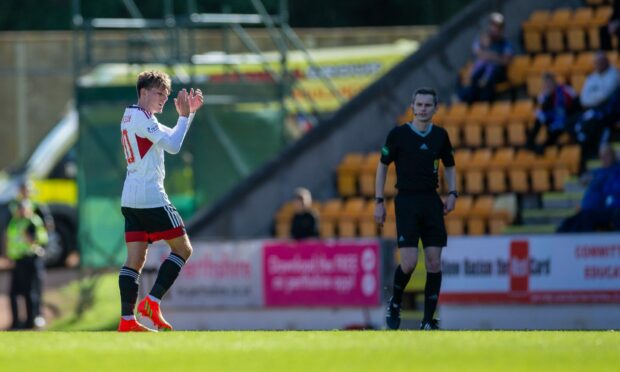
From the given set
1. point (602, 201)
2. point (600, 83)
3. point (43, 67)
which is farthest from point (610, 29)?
point (43, 67)

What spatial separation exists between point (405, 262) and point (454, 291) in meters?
6.37

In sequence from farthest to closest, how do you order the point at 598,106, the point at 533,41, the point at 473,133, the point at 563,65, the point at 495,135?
the point at 533,41 < the point at 563,65 < the point at 473,133 < the point at 495,135 < the point at 598,106

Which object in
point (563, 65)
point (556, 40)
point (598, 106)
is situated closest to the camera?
point (598, 106)

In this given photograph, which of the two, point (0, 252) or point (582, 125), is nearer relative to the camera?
point (582, 125)

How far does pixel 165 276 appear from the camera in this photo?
12016 millimetres

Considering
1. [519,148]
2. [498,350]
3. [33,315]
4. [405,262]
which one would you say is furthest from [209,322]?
[498,350]

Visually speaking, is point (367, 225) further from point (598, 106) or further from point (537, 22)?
point (537, 22)

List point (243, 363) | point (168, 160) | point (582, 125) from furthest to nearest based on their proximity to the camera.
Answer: point (168, 160)
point (582, 125)
point (243, 363)

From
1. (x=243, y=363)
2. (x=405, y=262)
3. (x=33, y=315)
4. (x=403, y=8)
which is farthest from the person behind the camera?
(x=403, y=8)

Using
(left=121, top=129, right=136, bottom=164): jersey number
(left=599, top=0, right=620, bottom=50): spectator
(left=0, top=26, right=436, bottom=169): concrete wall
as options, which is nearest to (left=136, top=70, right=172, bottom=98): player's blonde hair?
(left=121, top=129, right=136, bottom=164): jersey number

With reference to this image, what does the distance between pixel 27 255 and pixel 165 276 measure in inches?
450

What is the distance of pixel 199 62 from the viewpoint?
85.5 feet

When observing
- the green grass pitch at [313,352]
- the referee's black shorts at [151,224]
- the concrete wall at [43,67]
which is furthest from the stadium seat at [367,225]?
the concrete wall at [43,67]

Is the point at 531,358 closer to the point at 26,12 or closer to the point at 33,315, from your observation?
the point at 33,315
